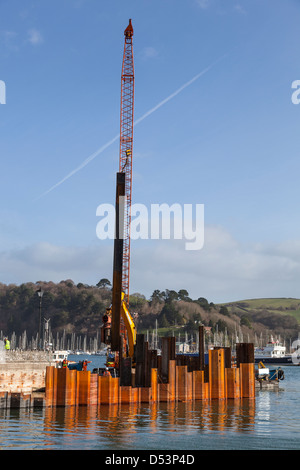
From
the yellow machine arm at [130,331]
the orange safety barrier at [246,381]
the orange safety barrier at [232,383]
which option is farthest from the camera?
the yellow machine arm at [130,331]

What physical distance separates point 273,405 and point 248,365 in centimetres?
358

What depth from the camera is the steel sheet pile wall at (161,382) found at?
32.0 meters

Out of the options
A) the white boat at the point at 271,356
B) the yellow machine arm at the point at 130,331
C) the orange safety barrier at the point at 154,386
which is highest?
the yellow machine arm at the point at 130,331

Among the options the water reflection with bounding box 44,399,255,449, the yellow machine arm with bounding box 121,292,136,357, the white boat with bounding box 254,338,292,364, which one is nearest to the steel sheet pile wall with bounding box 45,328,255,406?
the water reflection with bounding box 44,399,255,449

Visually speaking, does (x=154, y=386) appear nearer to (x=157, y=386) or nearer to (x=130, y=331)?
(x=157, y=386)

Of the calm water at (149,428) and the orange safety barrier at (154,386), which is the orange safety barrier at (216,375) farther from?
the orange safety barrier at (154,386)

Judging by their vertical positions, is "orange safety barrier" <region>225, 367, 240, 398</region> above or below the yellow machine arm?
below

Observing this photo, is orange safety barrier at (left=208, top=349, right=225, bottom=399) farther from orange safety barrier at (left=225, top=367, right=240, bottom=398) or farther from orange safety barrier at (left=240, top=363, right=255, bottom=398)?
orange safety barrier at (left=240, top=363, right=255, bottom=398)

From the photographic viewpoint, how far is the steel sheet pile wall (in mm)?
32031

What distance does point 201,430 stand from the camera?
26250mm

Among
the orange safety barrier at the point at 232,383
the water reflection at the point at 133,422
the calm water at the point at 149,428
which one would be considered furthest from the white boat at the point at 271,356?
the calm water at the point at 149,428
